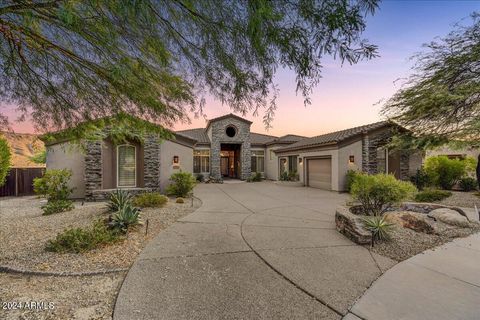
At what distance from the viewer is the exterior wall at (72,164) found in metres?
12.0

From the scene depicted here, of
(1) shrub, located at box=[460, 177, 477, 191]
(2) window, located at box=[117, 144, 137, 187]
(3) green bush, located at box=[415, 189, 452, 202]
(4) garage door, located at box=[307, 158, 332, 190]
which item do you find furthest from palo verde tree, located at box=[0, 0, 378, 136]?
(1) shrub, located at box=[460, 177, 477, 191]

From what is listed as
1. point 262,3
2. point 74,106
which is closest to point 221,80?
point 262,3

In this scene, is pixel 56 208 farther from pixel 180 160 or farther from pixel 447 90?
pixel 447 90

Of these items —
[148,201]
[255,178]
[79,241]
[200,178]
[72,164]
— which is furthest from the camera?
[255,178]

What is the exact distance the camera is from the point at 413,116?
9.89m

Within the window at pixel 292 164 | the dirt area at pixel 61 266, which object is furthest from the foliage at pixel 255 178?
the dirt area at pixel 61 266

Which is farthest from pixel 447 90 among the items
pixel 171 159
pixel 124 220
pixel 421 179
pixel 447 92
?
pixel 171 159

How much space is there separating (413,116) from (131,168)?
14.1 m

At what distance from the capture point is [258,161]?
2528 centimetres

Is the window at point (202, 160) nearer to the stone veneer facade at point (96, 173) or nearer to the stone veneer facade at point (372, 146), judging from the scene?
the stone veneer facade at point (96, 173)

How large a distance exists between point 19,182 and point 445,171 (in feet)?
85.6

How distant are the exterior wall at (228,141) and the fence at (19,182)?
42.2 feet

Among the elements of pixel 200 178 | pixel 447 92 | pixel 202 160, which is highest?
pixel 447 92

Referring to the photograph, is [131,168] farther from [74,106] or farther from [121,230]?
[74,106]
